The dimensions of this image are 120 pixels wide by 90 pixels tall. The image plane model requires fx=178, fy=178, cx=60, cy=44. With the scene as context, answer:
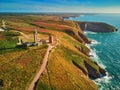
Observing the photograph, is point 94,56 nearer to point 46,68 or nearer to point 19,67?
point 46,68

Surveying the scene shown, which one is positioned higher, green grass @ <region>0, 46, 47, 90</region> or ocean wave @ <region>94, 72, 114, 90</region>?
green grass @ <region>0, 46, 47, 90</region>

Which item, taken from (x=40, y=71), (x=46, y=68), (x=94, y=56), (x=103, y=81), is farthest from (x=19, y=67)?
(x=94, y=56)

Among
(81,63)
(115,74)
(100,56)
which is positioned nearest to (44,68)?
(81,63)

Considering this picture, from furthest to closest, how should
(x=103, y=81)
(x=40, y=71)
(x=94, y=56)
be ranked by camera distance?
1. (x=94, y=56)
2. (x=103, y=81)
3. (x=40, y=71)

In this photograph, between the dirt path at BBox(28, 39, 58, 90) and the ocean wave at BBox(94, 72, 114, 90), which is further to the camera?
the ocean wave at BBox(94, 72, 114, 90)

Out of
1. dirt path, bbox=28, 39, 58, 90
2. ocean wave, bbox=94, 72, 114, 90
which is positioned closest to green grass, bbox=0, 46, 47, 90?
dirt path, bbox=28, 39, 58, 90

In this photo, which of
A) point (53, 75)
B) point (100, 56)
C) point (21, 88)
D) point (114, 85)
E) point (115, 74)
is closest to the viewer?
point (21, 88)

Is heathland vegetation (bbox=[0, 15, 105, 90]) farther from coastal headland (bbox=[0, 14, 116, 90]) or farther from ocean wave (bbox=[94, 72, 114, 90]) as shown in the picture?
ocean wave (bbox=[94, 72, 114, 90])

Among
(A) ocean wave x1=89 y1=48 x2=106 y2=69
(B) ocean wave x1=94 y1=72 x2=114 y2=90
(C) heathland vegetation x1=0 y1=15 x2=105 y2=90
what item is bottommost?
(B) ocean wave x1=94 y1=72 x2=114 y2=90

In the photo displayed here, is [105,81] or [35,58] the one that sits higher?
[35,58]

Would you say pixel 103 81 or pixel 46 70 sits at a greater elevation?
pixel 46 70

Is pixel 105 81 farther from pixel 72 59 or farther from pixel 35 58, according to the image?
pixel 35 58
